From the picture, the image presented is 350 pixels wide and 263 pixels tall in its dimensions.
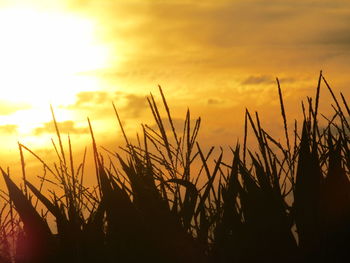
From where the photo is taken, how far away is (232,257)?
4.63 ft

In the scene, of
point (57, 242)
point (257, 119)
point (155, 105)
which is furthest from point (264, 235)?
point (155, 105)

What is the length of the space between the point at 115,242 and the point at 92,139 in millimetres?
287

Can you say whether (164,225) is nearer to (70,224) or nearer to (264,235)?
(264,235)

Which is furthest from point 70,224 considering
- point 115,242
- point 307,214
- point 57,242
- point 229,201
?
point 307,214

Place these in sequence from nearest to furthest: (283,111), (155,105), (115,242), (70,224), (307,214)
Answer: (307,214), (115,242), (70,224), (283,111), (155,105)

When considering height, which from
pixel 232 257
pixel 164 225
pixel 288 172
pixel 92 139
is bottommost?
pixel 232 257

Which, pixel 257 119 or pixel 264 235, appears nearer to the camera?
pixel 264 235

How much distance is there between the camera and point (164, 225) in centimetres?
143

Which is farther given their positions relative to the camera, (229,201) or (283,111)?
(283,111)

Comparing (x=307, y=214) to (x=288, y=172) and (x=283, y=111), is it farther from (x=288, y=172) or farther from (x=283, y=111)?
(x=283, y=111)

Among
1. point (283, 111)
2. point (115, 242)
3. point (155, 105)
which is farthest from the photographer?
point (155, 105)

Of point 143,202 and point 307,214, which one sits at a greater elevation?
point 143,202

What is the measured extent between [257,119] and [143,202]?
0.42 metres

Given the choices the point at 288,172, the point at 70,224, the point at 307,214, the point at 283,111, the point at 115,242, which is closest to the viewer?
the point at 307,214
